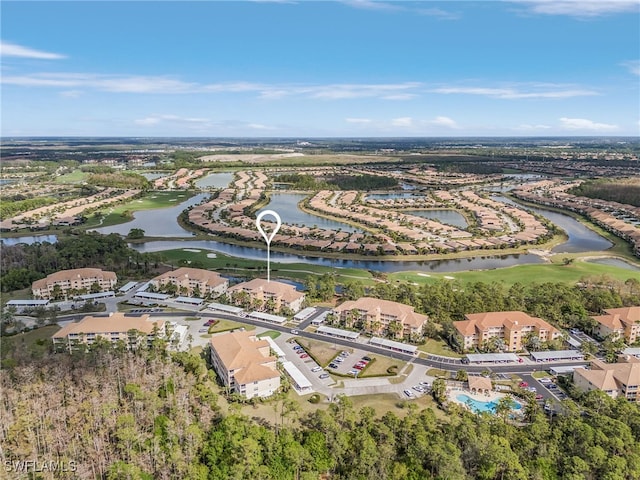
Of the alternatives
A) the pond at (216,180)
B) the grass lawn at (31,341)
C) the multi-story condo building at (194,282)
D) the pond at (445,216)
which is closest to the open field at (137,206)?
the pond at (216,180)

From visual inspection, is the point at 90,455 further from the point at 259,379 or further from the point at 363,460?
the point at 363,460

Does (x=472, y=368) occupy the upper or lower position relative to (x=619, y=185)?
lower

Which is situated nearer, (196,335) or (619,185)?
(196,335)

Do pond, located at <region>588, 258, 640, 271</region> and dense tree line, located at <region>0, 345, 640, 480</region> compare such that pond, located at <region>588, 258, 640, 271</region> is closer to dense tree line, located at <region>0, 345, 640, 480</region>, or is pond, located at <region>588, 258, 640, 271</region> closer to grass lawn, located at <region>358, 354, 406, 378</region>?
dense tree line, located at <region>0, 345, 640, 480</region>

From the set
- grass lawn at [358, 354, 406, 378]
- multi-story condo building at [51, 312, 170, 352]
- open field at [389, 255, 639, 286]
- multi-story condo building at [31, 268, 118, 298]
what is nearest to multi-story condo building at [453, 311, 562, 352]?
grass lawn at [358, 354, 406, 378]

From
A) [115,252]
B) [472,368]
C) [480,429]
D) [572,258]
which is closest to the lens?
[480,429]

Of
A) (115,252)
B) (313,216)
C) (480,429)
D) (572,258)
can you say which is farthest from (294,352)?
(313,216)

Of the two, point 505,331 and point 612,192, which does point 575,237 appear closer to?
point 612,192
